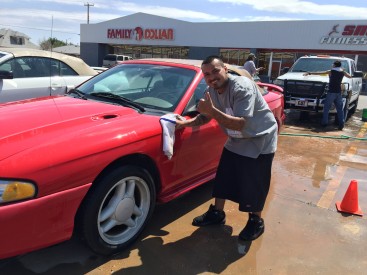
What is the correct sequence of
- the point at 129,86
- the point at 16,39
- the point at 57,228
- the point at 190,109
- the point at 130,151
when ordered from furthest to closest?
the point at 16,39 < the point at 129,86 < the point at 190,109 < the point at 130,151 < the point at 57,228

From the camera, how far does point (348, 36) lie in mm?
23938

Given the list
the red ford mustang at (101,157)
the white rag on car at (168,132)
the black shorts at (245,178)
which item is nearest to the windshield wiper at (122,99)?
the red ford mustang at (101,157)

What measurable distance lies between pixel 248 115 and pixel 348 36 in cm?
2450

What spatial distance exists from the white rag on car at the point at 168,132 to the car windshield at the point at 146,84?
29cm

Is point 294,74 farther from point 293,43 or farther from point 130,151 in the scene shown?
point 293,43

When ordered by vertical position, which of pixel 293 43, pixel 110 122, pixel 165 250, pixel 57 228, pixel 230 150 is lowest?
pixel 165 250

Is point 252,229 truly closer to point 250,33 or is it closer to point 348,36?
point 348,36

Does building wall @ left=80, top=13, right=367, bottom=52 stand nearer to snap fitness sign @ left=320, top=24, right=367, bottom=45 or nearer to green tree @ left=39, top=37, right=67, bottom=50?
snap fitness sign @ left=320, top=24, right=367, bottom=45

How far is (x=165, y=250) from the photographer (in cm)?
305

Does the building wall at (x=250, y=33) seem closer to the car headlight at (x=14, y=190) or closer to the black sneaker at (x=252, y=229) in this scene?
the black sneaker at (x=252, y=229)

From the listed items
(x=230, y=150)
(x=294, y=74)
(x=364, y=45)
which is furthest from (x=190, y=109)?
(x=364, y=45)

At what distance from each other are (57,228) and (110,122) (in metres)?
0.90

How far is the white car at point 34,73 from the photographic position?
568 cm

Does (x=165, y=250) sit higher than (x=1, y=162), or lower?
lower
